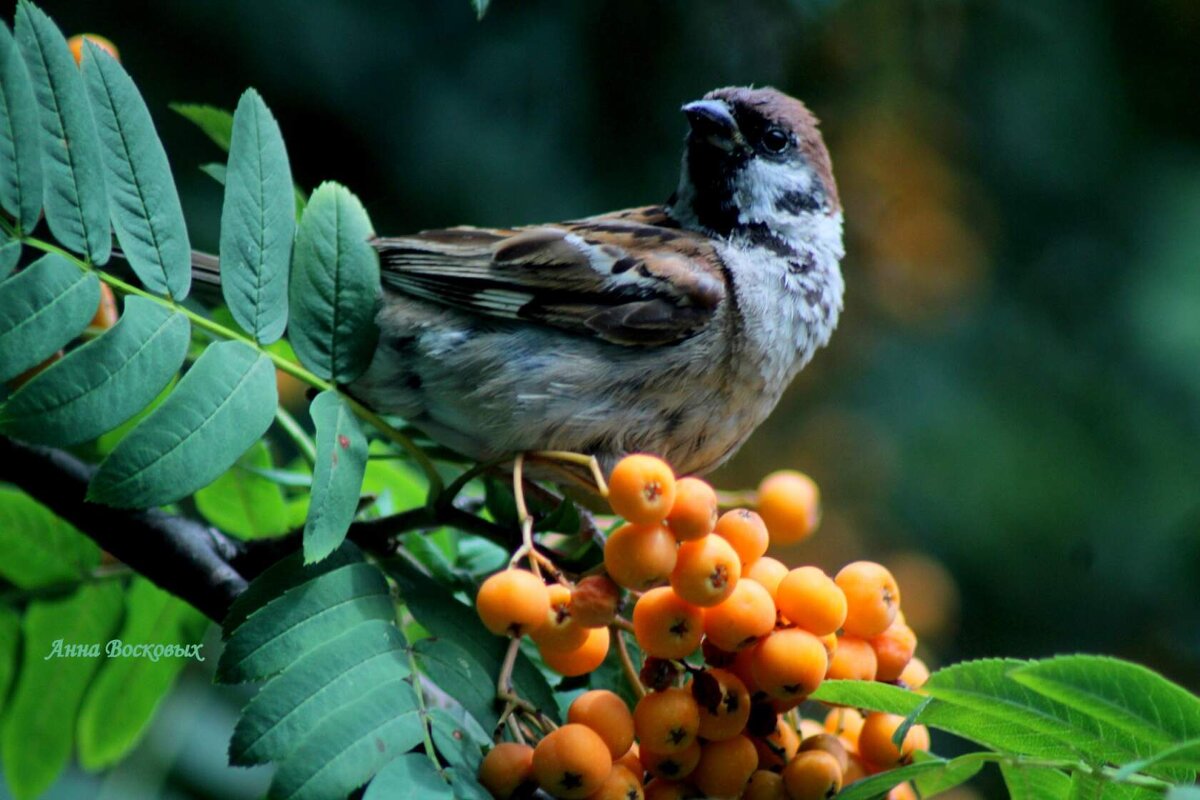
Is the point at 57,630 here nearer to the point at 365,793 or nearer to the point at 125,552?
the point at 125,552

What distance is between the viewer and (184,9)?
3.97m

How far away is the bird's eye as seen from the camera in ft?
10.0

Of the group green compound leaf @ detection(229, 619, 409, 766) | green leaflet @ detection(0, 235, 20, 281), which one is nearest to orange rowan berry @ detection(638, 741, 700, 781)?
green compound leaf @ detection(229, 619, 409, 766)

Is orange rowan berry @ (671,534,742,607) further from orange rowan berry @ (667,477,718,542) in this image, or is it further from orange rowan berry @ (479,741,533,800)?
orange rowan berry @ (479,741,533,800)

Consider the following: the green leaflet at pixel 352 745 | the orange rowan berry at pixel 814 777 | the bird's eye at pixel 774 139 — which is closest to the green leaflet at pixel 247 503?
the green leaflet at pixel 352 745

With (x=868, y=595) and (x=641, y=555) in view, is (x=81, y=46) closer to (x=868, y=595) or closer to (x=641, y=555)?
(x=641, y=555)

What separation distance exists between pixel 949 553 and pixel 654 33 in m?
2.23

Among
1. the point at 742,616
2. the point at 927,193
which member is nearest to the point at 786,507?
the point at 742,616

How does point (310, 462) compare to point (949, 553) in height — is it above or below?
above

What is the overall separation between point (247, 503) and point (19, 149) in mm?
918

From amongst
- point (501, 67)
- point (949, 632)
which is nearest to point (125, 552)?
point (501, 67)

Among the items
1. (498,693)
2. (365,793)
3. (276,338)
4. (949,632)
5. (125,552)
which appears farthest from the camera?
(949,632)

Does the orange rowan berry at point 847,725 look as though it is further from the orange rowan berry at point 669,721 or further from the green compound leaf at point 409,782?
the green compound leaf at point 409,782

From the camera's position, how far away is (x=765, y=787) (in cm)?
163
